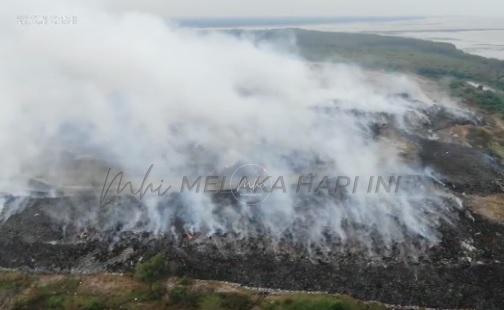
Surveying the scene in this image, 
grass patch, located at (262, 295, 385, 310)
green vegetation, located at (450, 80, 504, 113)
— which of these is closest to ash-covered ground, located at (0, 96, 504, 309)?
grass patch, located at (262, 295, 385, 310)

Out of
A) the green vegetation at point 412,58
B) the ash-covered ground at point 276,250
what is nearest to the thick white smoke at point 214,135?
the ash-covered ground at point 276,250

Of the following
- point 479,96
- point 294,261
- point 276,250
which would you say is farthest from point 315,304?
point 479,96

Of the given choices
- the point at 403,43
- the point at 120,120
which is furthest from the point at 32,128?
the point at 403,43

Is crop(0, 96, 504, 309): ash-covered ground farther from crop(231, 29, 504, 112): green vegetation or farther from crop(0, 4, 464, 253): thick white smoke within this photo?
crop(231, 29, 504, 112): green vegetation

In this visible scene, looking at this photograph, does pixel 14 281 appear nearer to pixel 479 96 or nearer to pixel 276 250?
pixel 276 250

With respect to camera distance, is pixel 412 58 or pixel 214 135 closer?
pixel 214 135

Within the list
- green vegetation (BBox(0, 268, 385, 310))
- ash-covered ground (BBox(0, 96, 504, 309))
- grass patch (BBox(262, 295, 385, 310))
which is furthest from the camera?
ash-covered ground (BBox(0, 96, 504, 309))

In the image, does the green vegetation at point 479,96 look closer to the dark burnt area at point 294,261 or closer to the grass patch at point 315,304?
the dark burnt area at point 294,261

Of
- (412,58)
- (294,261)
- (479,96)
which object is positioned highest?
(412,58)

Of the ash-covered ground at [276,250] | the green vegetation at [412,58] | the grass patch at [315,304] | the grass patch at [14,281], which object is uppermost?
the green vegetation at [412,58]

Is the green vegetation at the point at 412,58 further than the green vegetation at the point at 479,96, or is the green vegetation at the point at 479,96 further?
the green vegetation at the point at 412,58

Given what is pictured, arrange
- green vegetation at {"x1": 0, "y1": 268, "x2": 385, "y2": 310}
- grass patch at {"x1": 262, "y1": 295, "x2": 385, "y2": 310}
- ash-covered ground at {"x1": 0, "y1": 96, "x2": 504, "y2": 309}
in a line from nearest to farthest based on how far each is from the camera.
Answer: grass patch at {"x1": 262, "y1": 295, "x2": 385, "y2": 310} → green vegetation at {"x1": 0, "y1": 268, "x2": 385, "y2": 310} → ash-covered ground at {"x1": 0, "y1": 96, "x2": 504, "y2": 309}

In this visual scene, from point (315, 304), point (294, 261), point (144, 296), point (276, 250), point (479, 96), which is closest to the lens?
point (315, 304)
